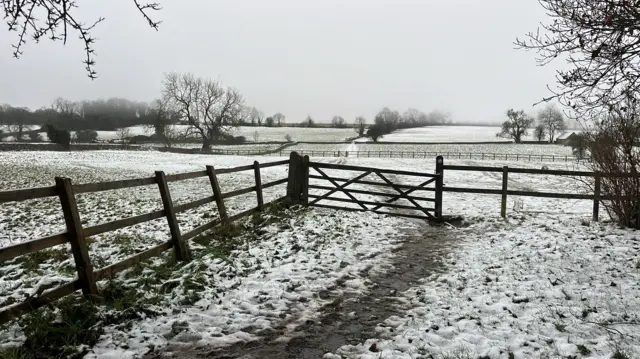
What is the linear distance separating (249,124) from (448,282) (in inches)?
A: 4597

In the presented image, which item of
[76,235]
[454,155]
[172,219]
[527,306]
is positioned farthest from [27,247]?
[454,155]

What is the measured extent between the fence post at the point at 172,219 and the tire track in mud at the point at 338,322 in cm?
233

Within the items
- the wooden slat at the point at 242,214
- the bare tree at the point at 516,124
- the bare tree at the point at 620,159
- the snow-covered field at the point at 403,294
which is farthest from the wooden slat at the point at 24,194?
the bare tree at the point at 516,124

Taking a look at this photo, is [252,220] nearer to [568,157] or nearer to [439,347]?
[439,347]

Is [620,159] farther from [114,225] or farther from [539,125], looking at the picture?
[539,125]

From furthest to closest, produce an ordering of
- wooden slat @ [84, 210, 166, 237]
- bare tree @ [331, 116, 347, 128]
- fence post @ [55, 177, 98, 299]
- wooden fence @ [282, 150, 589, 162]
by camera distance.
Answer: bare tree @ [331, 116, 347, 128], wooden fence @ [282, 150, 589, 162], wooden slat @ [84, 210, 166, 237], fence post @ [55, 177, 98, 299]

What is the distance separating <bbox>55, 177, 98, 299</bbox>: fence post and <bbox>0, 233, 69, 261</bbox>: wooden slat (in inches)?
4.4

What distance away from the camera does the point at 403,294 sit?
5.00 m

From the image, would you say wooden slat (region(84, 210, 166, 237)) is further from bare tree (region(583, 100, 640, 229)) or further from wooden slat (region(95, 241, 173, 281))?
bare tree (region(583, 100, 640, 229))

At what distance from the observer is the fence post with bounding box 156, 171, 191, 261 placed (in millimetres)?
5711

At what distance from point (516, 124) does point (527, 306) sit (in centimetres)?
8598

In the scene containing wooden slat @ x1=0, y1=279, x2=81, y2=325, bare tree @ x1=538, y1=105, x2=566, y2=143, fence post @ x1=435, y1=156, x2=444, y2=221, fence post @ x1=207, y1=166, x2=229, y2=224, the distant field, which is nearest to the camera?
wooden slat @ x1=0, y1=279, x2=81, y2=325

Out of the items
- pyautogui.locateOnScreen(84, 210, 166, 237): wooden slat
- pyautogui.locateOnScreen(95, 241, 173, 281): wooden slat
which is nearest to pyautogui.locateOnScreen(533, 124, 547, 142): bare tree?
pyautogui.locateOnScreen(95, 241, 173, 281): wooden slat

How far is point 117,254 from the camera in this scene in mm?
6441
